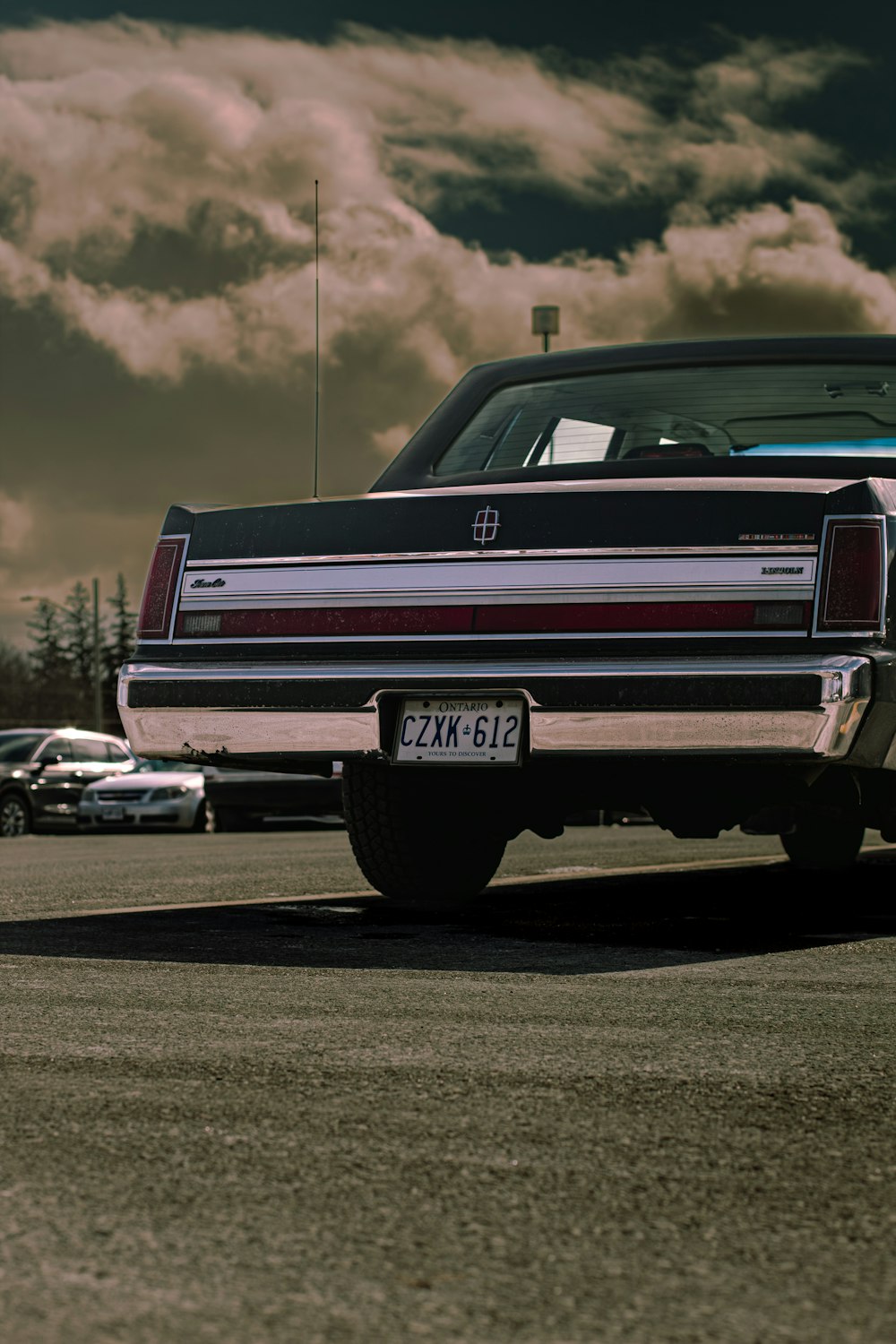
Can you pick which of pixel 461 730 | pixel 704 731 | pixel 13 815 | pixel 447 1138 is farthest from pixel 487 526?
pixel 13 815

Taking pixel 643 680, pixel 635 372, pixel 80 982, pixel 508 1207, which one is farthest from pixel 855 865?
pixel 508 1207

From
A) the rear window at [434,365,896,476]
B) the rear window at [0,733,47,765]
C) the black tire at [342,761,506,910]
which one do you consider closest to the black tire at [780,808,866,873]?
the black tire at [342,761,506,910]

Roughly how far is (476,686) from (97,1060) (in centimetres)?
223

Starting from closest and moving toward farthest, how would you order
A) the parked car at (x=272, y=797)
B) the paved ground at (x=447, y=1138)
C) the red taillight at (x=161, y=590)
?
1. the paved ground at (x=447, y=1138)
2. the red taillight at (x=161, y=590)
3. the parked car at (x=272, y=797)

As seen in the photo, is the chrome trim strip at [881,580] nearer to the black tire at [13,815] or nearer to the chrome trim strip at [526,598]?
the chrome trim strip at [526,598]

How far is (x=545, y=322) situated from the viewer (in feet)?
66.9

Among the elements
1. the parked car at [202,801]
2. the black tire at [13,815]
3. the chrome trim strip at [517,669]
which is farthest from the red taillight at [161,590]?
the black tire at [13,815]

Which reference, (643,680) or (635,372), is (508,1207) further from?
(635,372)

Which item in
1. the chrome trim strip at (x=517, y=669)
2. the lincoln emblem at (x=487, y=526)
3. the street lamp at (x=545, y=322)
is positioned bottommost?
the chrome trim strip at (x=517, y=669)

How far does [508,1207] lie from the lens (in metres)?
2.86

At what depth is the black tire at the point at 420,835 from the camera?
699cm

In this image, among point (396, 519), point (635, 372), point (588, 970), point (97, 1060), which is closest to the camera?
point (97, 1060)

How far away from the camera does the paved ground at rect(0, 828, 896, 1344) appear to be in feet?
8.03

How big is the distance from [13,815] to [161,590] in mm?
17143
